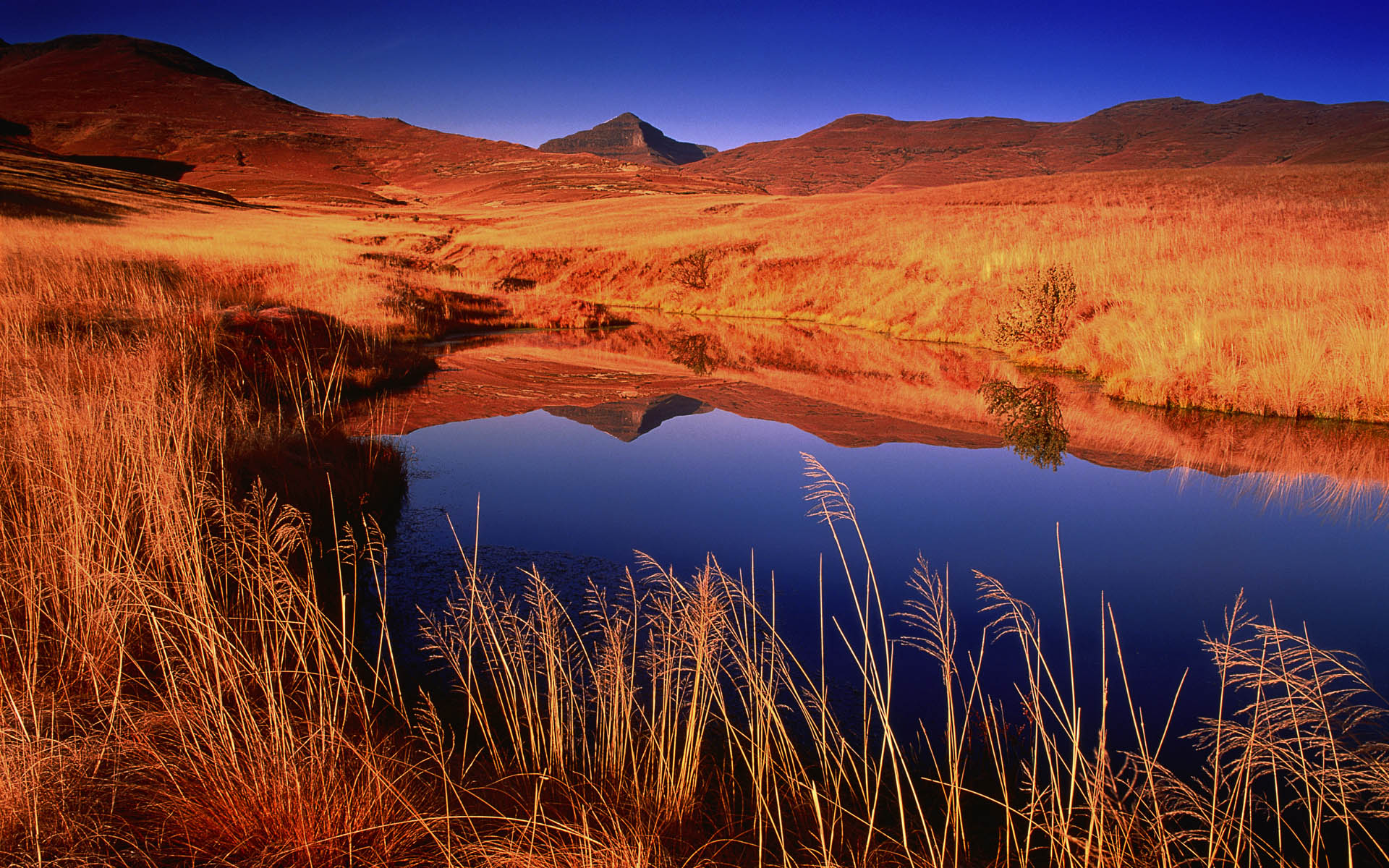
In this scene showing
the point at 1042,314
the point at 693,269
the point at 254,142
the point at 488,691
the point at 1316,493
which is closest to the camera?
the point at 488,691

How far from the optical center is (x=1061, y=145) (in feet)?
503

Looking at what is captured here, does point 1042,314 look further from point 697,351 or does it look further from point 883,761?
point 883,761

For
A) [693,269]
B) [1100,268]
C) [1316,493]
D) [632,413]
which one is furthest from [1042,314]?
[693,269]

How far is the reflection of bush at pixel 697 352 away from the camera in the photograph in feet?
45.4

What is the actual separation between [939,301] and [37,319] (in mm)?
15614

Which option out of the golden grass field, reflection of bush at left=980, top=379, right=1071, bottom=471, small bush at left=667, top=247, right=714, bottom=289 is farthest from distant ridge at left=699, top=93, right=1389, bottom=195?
the golden grass field

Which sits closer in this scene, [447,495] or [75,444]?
[75,444]

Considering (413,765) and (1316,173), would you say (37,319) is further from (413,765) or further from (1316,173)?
(1316,173)

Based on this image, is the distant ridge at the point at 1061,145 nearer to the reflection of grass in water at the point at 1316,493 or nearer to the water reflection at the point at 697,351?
the water reflection at the point at 697,351

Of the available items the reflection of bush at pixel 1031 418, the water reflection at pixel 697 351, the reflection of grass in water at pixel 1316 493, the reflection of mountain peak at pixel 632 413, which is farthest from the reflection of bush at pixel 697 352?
the reflection of grass in water at pixel 1316 493

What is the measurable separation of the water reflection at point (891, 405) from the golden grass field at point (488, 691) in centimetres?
94

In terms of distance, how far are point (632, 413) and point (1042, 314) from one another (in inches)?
315

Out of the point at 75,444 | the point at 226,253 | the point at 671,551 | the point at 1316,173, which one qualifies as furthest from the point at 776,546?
the point at 1316,173

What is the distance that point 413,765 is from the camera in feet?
8.13
